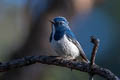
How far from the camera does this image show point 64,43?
22.8 feet

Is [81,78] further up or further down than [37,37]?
further down

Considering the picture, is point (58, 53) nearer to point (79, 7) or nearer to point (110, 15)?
point (79, 7)

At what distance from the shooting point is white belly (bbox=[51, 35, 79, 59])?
22.5ft

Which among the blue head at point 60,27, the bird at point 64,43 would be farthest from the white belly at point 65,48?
the blue head at point 60,27

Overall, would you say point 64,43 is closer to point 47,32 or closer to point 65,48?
point 65,48

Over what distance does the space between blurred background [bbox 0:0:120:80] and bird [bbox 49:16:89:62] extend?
1069 millimetres

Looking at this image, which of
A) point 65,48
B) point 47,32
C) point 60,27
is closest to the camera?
point 65,48

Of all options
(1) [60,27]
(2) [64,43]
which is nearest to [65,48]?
(2) [64,43]

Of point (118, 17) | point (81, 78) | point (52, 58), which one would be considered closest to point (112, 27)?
point (118, 17)

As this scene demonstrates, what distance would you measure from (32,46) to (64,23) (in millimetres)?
2706

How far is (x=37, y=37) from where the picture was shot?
32.9 feet

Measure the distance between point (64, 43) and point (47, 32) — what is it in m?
3.06

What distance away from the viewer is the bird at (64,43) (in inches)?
270

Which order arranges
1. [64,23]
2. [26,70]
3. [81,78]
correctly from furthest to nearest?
1. [81,78]
2. [26,70]
3. [64,23]
